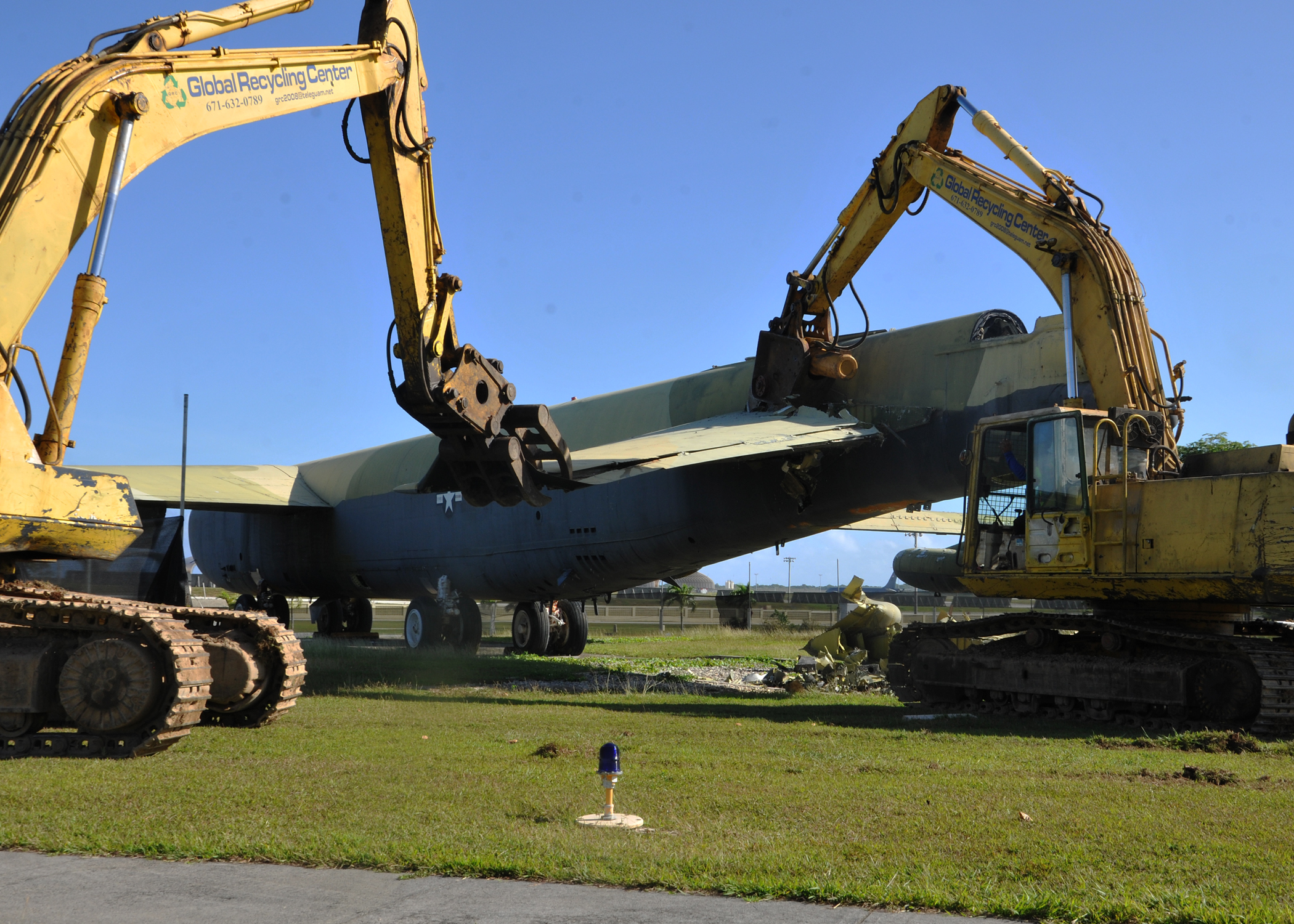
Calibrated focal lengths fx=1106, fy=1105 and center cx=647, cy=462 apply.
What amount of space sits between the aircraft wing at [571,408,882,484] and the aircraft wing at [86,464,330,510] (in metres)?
11.1

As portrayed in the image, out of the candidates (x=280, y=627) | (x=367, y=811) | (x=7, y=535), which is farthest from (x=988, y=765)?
(x=7, y=535)

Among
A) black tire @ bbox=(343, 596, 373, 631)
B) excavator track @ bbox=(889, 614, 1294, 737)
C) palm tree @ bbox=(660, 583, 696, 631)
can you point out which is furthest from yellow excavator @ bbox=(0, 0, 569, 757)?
palm tree @ bbox=(660, 583, 696, 631)

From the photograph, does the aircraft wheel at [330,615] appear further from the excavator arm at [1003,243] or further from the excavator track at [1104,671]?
the excavator track at [1104,671]

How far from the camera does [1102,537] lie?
11789 millimetres

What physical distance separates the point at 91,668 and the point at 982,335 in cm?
1193

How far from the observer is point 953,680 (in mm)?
13391

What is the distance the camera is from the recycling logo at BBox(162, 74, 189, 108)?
919cm

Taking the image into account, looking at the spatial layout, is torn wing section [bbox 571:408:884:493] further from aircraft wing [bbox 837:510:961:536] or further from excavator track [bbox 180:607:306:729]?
aircraft wing [bbox 837:510:961:536]

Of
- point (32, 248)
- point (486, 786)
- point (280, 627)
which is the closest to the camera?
point (486, 786)

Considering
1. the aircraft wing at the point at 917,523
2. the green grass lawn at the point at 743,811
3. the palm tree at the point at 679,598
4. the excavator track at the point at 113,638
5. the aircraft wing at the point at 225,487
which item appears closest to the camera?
the green grass lawn at the point at 743,811

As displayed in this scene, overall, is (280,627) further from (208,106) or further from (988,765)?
(988,765)

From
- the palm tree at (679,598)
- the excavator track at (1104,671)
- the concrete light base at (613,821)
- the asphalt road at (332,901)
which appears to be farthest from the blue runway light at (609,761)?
the palm tree at (679,598)

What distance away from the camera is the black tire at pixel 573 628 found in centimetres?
2405

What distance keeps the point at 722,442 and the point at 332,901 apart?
10630 mm
